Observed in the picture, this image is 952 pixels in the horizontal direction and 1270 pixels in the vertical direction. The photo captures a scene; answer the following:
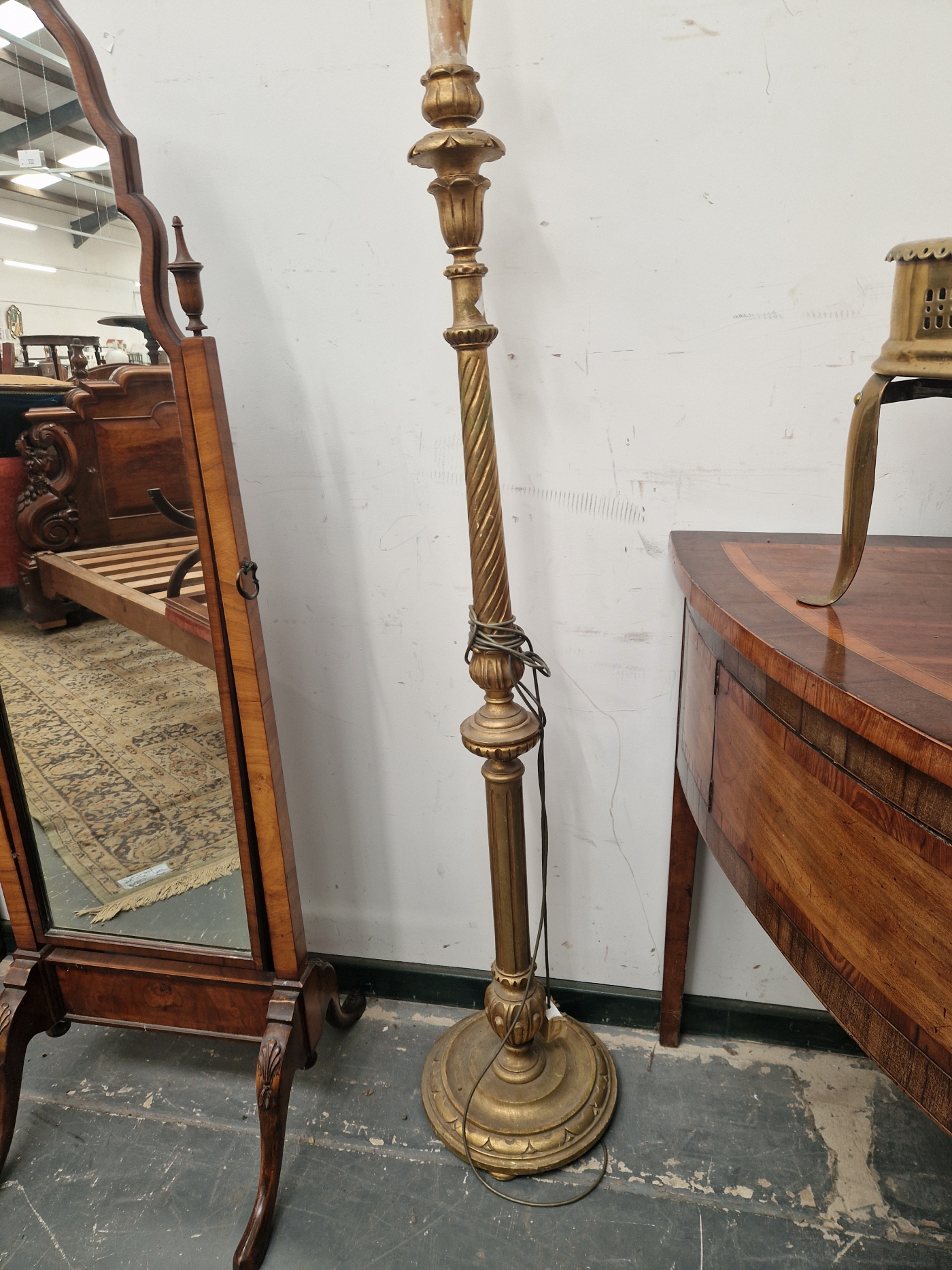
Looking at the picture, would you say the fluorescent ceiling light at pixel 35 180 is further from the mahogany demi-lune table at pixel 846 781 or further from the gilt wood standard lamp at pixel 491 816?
the mahogany demi-lune table at pixel 846 781

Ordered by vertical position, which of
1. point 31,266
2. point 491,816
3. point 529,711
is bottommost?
point 491,816

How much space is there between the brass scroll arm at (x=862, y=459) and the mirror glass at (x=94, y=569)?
0.82 metres

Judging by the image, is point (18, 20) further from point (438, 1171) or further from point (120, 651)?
point (438, 1171)

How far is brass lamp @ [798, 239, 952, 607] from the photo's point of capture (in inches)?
26.7

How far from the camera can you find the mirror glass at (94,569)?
1065 millimetres

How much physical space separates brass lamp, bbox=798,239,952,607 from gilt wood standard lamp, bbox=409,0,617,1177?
427 mm

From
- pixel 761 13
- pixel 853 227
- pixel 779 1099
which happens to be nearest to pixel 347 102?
pixel 761 13

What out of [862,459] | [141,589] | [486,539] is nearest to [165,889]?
[141,589]

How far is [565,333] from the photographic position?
1149mm

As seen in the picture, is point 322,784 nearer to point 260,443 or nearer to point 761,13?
point 260,443

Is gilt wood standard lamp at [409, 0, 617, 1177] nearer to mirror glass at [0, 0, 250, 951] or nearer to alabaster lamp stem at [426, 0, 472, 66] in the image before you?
alabaster lamp stem at [426, 0, 472, 66]

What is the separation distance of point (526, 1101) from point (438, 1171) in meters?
0.17

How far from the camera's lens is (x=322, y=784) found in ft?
4.80

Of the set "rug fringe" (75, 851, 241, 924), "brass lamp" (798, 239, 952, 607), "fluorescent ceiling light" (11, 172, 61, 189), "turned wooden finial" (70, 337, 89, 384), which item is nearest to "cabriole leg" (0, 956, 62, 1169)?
"rug fringe" (75, 851, 241, 924)
